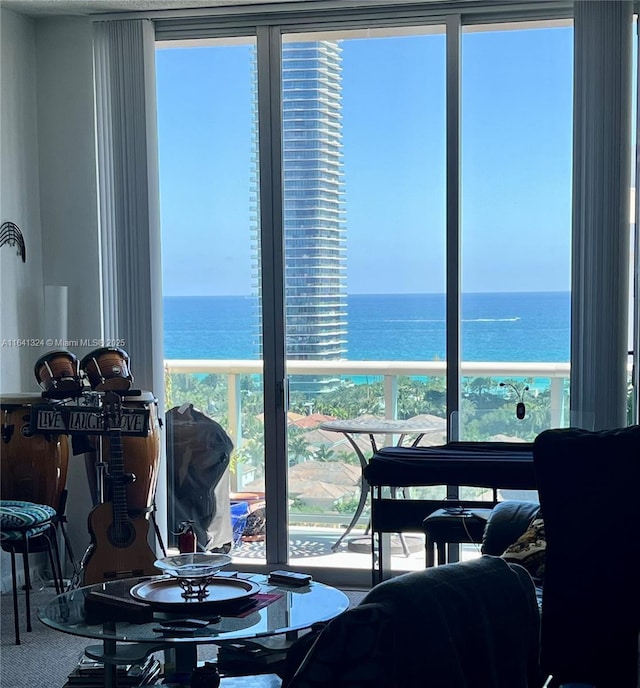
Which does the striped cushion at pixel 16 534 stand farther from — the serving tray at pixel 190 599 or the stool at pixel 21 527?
the serving tray at pixel 190 599

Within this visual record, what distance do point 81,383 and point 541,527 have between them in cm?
229

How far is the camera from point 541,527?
2859 mm

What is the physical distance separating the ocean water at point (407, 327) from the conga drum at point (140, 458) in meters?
0.67

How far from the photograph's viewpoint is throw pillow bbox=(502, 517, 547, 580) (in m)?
2.72

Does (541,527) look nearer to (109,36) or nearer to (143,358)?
(143,358)

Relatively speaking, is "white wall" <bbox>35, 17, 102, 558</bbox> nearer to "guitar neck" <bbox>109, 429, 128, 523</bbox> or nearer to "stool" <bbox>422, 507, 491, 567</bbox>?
"guitar neck" <bbox>109, 429, 128, 523</bbox>

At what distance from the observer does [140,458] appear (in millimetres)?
4133

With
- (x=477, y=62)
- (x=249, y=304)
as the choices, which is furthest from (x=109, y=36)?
(x=477, y=62)

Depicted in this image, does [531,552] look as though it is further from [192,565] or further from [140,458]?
[140,458]

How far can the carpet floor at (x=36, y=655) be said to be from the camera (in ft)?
11.2

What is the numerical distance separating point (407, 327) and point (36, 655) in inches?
90.2

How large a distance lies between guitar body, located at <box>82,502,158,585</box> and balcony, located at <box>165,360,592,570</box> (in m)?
0.88

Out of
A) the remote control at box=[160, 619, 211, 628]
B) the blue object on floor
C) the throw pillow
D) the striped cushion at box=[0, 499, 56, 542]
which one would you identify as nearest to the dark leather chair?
the throw pillow

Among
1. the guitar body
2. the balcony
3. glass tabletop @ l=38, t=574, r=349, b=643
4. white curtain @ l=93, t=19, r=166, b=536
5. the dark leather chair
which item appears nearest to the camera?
the dark leather chair
